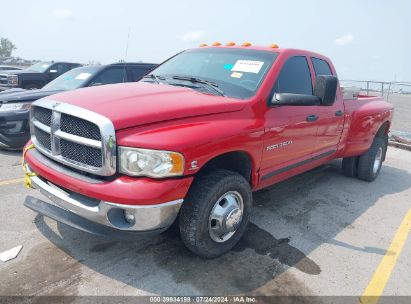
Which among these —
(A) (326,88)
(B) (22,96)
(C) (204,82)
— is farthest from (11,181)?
(A) (326,88)

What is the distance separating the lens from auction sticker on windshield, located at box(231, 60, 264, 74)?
3.69 meters

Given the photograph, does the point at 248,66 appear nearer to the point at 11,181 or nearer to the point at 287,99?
the point at 287,99

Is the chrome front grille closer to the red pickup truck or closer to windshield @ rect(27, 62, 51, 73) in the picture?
the red pickup truck

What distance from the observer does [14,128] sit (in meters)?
6.02

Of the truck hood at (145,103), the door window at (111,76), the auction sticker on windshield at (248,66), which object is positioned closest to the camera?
the truck hood at (145,103)

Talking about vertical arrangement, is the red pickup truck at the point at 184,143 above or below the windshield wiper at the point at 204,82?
below

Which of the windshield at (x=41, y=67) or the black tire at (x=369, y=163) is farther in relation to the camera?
the windshield at (x=41, y=67)

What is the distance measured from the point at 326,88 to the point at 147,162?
2151 mm

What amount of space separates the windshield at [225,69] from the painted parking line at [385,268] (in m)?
1.99

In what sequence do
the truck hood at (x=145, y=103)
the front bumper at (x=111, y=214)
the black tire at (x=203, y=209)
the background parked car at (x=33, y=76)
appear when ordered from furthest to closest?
the background parked car at (x=33, y=76) → the black tire at (x=203, y=209) → the truck hood at (x=145, y=103) → the front bumper at (x=111, y=214)

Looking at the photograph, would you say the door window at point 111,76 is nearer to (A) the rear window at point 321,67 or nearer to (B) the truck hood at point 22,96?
(B) the truck hood at point 22,96

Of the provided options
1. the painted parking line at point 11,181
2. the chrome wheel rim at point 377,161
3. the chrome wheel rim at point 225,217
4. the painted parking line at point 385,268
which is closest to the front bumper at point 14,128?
the painted parking line at point 11,181

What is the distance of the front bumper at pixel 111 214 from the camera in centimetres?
255

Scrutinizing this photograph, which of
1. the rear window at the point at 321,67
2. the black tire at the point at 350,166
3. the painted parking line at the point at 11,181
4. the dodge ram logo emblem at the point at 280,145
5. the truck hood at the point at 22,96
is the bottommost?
the painted parking line at the point at 11,181
